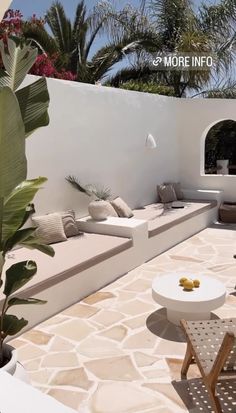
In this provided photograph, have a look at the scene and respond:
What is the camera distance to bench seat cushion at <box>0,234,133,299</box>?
535cm

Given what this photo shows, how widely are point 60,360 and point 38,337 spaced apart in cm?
64

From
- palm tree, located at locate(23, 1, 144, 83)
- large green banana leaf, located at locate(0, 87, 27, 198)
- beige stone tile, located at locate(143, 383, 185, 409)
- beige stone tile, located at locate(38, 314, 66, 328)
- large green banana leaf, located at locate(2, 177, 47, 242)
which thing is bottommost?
beige stone tile, located at locate(143, 383, 185, 409)

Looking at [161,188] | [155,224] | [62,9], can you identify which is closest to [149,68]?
[62,9]

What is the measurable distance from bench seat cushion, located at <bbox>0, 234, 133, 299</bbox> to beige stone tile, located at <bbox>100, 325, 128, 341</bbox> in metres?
0.99

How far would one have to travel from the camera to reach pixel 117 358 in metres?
4.54

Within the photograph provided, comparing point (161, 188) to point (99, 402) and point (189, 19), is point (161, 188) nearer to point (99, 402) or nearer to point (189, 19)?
point (99, 402)

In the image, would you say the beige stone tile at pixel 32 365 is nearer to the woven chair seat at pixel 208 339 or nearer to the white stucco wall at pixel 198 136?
the woven chair seat at pixel 208 339

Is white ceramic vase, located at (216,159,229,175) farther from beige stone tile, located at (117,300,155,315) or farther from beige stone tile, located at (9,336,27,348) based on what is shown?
beige stone tile, located at (9,336,27,348)

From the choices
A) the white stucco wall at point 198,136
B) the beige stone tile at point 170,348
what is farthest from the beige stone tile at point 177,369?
the white stucco wall at point 198,136

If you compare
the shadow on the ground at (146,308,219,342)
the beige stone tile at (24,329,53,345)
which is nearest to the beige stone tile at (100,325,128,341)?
the shadow on the ground at (146,308,219,342)

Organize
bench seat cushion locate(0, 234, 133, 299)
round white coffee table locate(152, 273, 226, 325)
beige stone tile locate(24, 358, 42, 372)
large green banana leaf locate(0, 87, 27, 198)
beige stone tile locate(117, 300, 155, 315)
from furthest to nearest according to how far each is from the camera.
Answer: beige stone tile locate(117, 300, 155, 315) → bench seat cushion locate(0, 234, 133, 299) → round white coffee table locate(152, 273, 226, 325) → beige stone tile locate(24, 358, 42, 372) → large green banana leaf locate(0, 87, 27, 198)

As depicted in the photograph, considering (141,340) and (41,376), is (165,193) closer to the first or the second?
(141,340)

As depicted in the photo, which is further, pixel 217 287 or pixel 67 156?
pixel 67 156

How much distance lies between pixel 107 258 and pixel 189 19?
13.9 m
